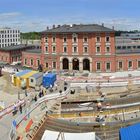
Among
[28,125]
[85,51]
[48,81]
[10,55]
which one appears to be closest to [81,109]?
[28,125]

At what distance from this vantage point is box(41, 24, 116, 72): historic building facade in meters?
64.4

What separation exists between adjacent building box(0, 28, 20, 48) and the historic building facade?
84.6 m

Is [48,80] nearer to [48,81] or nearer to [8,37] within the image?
[48,81]

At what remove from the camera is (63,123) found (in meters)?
35.8

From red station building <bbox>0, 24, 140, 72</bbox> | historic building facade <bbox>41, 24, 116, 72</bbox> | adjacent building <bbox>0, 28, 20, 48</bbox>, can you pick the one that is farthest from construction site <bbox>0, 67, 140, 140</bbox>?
adjacent building <bbox>0, 28, 20, 48</bbox>

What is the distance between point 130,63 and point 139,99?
65.7 feet

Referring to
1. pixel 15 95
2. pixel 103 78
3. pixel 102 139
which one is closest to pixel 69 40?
pixel 103 78

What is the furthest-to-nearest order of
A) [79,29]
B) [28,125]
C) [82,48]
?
[79,29], [82,48], [28,125]

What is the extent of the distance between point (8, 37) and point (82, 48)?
91.6m

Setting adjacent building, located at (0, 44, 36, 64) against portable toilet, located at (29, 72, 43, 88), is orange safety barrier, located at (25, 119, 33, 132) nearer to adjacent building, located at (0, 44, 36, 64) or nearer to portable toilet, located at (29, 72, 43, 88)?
portable toilet, located at (29, 72, 43, 88)

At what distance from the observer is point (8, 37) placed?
15075 cm

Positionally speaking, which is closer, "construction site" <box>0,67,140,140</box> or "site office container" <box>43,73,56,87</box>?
"construction site" <box>0,67,140,140</box>

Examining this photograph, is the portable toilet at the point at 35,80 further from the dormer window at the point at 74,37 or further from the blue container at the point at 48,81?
the dormer window at the point at 74,37

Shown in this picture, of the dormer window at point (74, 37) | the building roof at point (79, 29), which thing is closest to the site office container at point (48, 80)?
the dormer window at point (74, 37)
